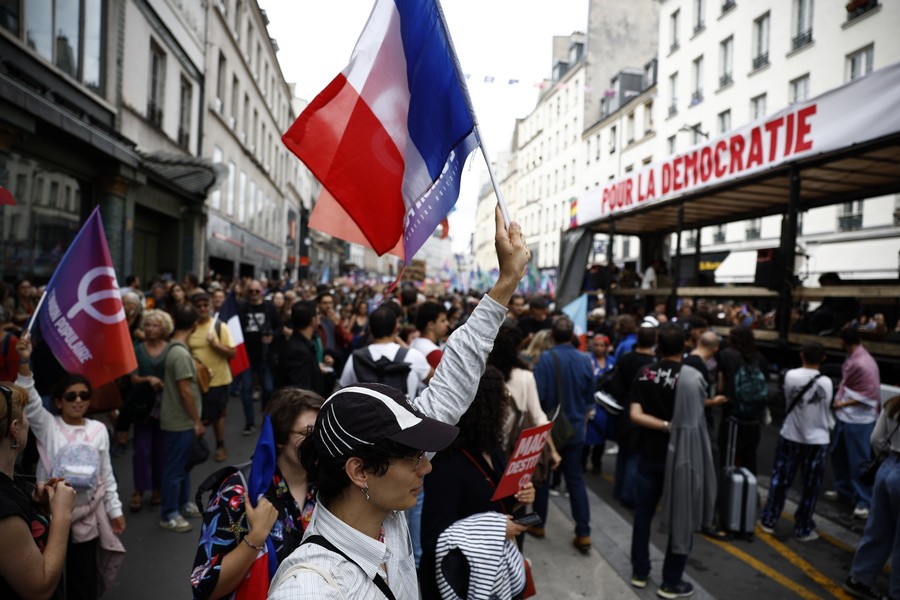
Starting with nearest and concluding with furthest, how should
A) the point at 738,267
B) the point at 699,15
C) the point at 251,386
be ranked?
the point at 251,386 → the point at 738,267 → the point at 699,15

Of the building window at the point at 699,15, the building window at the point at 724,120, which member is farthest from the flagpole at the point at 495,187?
the building window at the point at 699,15

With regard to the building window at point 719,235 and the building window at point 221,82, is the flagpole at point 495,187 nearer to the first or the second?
the building window at point 221,82

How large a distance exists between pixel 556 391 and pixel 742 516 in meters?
1.95

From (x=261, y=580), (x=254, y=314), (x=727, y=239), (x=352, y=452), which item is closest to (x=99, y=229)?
(x=261, y=580)

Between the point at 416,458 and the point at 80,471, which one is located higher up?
the point at 416,458

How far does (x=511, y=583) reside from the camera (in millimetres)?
2463

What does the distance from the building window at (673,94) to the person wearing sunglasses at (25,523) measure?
30.2 m

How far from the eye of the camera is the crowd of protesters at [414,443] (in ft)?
4.84

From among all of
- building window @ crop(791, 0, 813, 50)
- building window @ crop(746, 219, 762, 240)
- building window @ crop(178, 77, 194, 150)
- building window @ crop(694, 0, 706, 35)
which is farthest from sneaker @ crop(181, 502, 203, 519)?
building window @ crop(694, 0, 706, 35)

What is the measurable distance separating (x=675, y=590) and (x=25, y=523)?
3.85 m

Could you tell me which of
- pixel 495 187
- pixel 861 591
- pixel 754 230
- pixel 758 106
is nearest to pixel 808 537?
pixel 861 591

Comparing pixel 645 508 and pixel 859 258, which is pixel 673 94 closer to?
pixel 859 258

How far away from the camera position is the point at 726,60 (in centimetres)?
2528

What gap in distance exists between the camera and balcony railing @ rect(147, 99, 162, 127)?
13648mm
